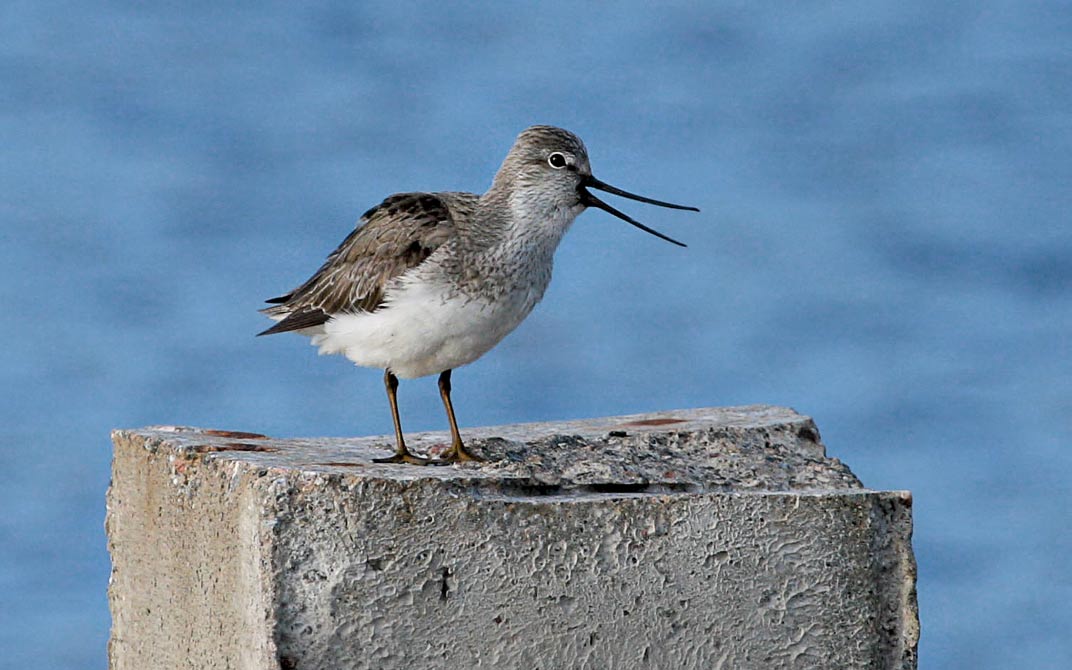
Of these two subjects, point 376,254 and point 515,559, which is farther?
point 376,254

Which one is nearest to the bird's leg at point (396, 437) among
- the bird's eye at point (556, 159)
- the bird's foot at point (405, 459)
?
the bird's foot at point (405, 459)

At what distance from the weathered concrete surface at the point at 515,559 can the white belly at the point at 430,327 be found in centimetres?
41

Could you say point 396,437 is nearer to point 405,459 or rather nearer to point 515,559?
point 405,459

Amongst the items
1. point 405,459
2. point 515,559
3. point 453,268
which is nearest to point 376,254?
point 453,268

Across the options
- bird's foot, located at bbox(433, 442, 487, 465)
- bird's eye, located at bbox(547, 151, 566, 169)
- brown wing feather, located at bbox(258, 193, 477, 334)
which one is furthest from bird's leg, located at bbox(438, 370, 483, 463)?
bird's eye, located at bbox(547, 151, 566, 169)

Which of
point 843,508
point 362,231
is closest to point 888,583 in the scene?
point 843,508

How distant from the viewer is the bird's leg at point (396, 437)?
248 inches

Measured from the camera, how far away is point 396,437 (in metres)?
6.68

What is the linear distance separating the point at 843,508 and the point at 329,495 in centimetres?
186

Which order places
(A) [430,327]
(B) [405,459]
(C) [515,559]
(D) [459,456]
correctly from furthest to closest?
(A) [430,327], (D) [459,456], (B) [405,459], (C) [515,559]

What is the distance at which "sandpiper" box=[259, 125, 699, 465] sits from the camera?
6.54 m

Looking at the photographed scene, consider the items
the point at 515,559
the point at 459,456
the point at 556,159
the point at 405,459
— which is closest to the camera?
the point at 515,559

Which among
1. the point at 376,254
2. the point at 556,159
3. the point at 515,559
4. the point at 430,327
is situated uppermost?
the point at 556,159

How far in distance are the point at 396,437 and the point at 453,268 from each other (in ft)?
2.39
